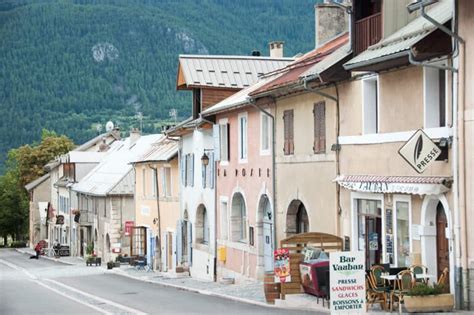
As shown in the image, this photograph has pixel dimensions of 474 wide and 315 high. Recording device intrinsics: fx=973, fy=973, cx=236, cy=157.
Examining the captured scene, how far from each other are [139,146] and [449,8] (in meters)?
52.2

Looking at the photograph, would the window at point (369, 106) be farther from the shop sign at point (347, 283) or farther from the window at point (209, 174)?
the window at point (209, 174)

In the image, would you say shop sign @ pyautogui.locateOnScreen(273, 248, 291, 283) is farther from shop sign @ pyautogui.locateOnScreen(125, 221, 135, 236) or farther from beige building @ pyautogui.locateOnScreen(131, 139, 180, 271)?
shop sign @ pyautogui.locateOnScreen(125, 221, 135, 236)

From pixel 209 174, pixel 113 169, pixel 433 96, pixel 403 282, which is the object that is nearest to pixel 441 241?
pixel 403 282

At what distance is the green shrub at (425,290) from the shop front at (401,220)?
19.6 inches

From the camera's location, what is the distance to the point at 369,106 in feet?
79.9

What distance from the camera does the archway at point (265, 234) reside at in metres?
32.8

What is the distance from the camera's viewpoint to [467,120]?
19375 mm

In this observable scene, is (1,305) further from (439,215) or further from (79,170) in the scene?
(79,170)

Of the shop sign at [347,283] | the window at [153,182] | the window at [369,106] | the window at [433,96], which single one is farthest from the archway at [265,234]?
the window at [153,182]

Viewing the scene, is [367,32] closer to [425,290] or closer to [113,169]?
[425,290]

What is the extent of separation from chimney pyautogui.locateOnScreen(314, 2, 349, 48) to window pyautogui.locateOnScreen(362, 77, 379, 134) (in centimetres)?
1090

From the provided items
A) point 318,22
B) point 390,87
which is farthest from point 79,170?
point 390,87

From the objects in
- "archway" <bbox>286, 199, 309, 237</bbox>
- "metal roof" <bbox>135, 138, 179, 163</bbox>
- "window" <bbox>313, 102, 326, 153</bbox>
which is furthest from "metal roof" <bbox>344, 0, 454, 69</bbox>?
"metal roof" <bbox>135, 138, 179, 163</bbox>

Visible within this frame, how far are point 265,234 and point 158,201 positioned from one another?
2017 cm
